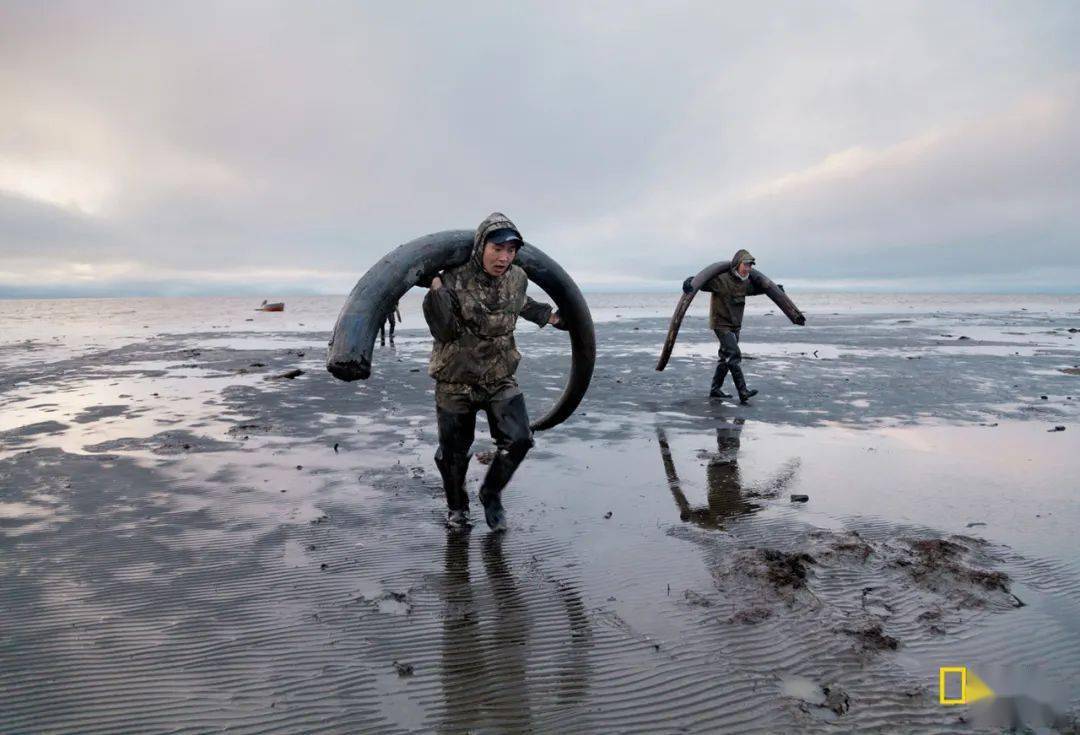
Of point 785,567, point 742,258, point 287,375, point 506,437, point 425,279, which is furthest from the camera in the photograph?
point 287,375

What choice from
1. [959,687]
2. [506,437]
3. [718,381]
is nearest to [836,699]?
[959,687]

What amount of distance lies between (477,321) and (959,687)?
11.4 feet

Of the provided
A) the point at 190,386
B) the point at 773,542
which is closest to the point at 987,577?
the point at 773,542

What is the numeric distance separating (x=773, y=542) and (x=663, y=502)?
1203mm

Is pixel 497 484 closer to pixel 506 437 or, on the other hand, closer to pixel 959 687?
pixel 506 437

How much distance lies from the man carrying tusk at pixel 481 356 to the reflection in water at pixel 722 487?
166cm

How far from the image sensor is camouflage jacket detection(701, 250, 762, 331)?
36.8 ft

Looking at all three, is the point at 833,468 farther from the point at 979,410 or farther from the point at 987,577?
the point at 979,410

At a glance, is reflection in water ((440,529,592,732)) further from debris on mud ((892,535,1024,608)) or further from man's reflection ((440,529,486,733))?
debris on mud ((892,535,1024,608))

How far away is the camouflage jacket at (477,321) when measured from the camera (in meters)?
4.68

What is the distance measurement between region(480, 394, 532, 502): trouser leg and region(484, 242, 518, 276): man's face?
101 centimetres

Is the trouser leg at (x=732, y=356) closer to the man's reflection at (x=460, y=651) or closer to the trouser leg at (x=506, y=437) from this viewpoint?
the trouser leg at (x=506, y=437)

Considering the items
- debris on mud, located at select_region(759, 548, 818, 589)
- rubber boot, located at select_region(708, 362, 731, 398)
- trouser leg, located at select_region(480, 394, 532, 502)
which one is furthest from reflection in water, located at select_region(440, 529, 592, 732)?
rubber boot, located at select_region(708, 362, 731, 398)

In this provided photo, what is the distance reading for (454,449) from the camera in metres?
5.18
